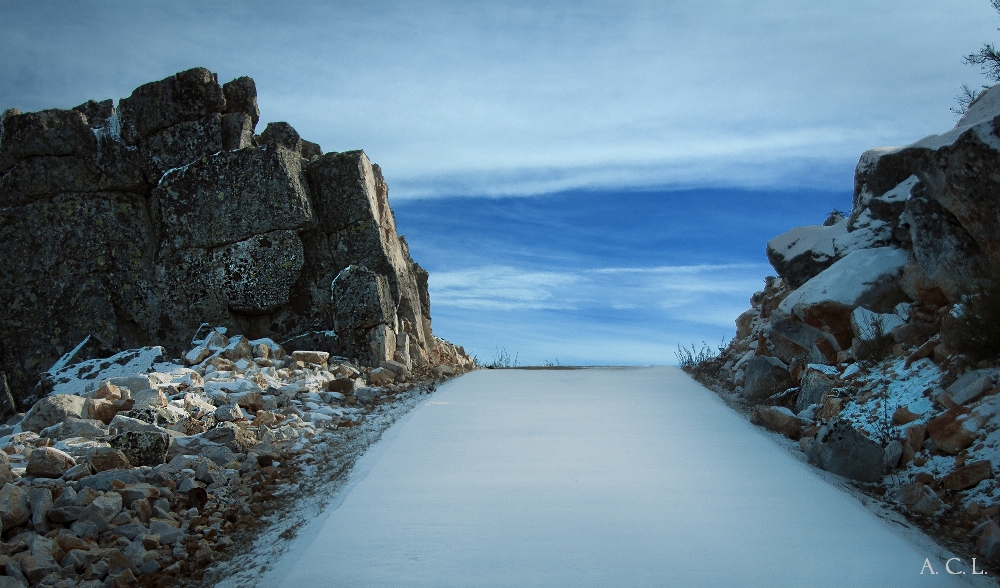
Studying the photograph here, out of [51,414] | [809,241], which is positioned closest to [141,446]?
[51,414]

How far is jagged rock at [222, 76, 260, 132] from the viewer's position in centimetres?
1154

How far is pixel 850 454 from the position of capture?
20.1ft

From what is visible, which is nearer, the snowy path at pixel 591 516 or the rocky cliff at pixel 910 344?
the snowy path at pixel 591 516

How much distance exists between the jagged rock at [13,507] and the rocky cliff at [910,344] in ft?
19.8

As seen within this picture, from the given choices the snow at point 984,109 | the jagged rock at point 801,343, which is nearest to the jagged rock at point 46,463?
the jagged rock at point 801,343

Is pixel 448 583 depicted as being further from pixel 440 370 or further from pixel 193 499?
pixel 440 370

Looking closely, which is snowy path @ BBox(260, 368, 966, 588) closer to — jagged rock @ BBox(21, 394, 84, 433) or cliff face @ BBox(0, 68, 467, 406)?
jagged rock @ BBox(21, 394, 84, 433)

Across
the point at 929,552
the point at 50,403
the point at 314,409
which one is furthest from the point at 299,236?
the point at 929,552

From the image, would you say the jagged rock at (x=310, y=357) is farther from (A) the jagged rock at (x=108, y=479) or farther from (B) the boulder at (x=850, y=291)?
(B) the boulder at (x=850, y=291)

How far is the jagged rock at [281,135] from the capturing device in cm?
1222

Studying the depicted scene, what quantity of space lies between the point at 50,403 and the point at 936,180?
865 centimetres

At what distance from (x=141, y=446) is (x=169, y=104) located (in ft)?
23.0

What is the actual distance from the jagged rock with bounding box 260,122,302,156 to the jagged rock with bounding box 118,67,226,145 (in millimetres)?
1141

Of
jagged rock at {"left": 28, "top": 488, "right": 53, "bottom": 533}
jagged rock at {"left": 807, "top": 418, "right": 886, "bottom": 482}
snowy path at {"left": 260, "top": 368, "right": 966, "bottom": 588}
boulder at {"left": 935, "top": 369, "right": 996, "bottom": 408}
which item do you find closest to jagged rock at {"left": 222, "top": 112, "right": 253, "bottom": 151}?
snowy path at {"left": 260, "top": 368, "right": 966, "bottom": 588}
